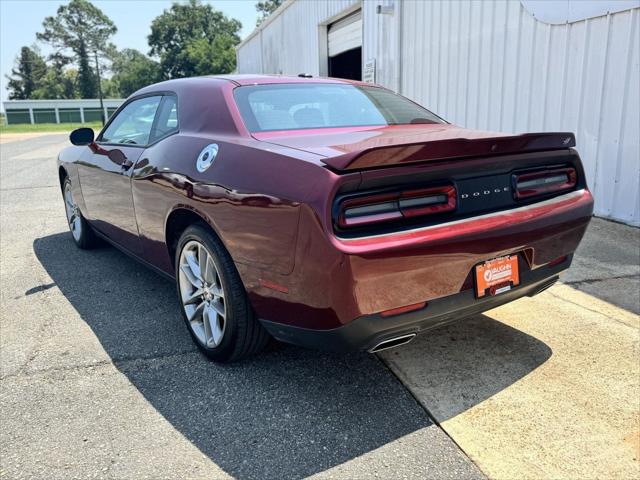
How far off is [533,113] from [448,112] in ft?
6.42

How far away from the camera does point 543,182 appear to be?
9.05ft

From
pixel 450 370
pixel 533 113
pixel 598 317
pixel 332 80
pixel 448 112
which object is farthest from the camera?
pixel 448 112

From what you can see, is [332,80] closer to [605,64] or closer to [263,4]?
[605,64]

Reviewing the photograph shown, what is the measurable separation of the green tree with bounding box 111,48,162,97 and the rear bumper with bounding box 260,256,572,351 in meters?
79.2

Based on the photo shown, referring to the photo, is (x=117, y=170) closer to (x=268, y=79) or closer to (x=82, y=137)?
(x=82, y=137)

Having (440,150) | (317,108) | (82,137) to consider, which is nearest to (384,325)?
(440,150)

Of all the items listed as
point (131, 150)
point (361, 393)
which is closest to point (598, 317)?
point (361, 393)

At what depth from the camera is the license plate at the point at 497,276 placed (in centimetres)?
241

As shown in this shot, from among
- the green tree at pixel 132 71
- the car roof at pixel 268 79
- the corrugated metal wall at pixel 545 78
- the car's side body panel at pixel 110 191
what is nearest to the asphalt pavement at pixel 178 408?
the car's side body panel at pixel 110 191

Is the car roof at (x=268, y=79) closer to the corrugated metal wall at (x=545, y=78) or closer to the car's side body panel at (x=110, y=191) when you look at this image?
the car's side body panel at (x=110, y=191)

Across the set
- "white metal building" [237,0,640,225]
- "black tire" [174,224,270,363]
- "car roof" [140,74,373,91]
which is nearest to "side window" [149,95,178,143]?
"car roof" [140,74,373,91]

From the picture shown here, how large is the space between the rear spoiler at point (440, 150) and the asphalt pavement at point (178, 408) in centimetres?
114

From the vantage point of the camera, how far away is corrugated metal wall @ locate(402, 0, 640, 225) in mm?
5551

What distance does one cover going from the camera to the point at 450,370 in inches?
110
